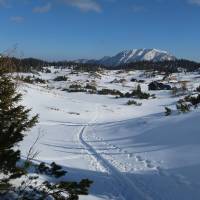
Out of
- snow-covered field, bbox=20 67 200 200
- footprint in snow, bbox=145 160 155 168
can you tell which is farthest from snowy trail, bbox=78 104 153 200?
footprint in snow, bbox=145 160 155 168

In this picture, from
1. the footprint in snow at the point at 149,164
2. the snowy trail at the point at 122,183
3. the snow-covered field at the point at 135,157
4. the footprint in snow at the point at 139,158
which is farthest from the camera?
the footprint in snow at the point at 139,158

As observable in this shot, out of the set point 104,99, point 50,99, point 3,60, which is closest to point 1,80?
point 3,60

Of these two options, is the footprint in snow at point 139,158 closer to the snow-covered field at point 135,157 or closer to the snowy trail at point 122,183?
the snow-covered field at point 135,157

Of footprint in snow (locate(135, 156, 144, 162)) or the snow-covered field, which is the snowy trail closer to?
the snow-covered field

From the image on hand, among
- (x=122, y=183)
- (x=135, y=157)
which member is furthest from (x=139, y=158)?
(x=122, y=183)

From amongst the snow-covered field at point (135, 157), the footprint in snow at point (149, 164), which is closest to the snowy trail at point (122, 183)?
the snow-covered field at point (135, 157)

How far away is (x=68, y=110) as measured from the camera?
4581cm

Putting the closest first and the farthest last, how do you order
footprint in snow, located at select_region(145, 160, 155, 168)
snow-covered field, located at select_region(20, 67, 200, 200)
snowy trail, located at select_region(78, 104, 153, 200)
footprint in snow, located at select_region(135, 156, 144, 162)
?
snowy trail, located at select_region(78, 104, 153, 200) → snow-covered field, located at select_region(20, 67, 200, 200) → footprint in snow, located at select_region(145, 160, 155, 168) → footprint in snow, located at select_region(135, 156, 144, 162)

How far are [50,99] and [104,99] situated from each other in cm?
1196

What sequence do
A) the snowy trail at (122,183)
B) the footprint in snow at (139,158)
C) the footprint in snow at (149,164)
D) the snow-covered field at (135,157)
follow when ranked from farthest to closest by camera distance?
the footprint in snow at (139,158) < the footprint in snow at (149,164) < the snow-covered field at (135,157) < the snowy trail at (122,183)

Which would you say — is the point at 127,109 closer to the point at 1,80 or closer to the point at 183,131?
the point at 183,131

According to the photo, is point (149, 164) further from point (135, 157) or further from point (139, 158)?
point (135, 157)

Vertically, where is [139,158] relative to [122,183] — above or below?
below

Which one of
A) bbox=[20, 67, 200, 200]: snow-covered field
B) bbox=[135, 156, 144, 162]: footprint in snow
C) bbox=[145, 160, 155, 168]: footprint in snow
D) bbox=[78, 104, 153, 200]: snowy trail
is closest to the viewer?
bbox=[78, 104, 153, 200]: snowy trail
